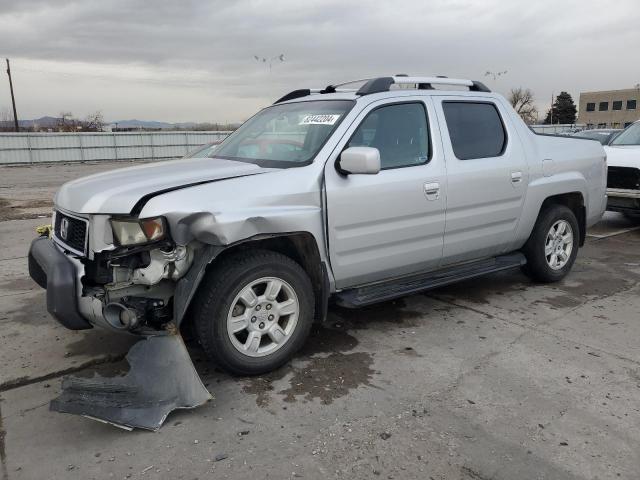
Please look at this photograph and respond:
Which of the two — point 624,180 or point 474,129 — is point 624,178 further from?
point 474,129

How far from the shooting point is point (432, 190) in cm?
419

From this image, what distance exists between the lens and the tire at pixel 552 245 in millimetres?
5293

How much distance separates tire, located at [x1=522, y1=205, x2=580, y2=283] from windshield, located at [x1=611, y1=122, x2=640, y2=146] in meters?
4.69

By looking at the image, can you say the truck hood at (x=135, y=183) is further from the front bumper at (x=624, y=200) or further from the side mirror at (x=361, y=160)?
the front bumper at (x=624, y=200)

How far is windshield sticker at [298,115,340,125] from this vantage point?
398 cm

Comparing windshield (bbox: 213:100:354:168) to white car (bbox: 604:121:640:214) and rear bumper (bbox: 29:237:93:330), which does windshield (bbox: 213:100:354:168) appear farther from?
white car (bbox: 604:121:640:214)

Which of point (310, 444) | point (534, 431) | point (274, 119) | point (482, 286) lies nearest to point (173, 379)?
point (310, 444)

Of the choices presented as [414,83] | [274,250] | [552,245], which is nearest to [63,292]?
[274,250]

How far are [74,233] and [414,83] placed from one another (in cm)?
284

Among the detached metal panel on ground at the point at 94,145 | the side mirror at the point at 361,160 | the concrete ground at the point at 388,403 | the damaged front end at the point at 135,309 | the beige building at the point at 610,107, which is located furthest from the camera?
the beige building at the point at 610,107

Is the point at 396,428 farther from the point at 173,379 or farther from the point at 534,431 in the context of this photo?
the point at 173,379

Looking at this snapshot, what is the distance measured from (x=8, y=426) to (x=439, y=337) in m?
2.97

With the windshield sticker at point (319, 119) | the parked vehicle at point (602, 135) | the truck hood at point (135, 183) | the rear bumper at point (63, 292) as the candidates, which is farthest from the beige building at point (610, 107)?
the rear bumper at point (63, 292)

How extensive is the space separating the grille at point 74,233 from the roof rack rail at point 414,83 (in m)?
2.22
